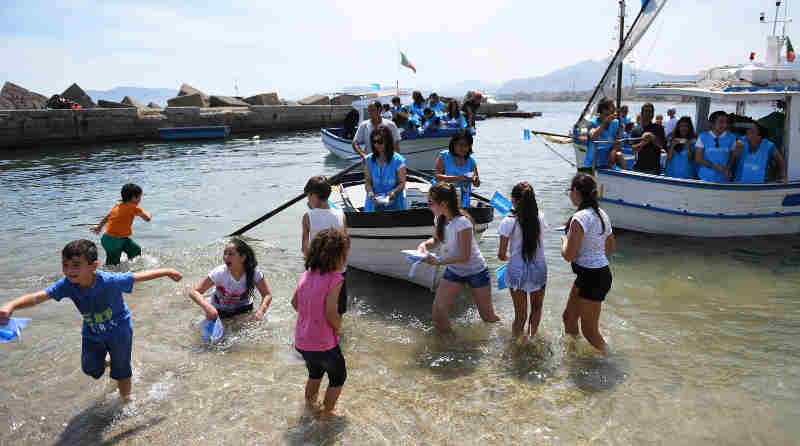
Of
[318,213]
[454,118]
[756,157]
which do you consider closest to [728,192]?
[756,157]

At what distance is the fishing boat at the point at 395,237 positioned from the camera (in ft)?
21.7

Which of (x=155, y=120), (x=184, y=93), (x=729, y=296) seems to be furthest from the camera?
(x=184, y=93)

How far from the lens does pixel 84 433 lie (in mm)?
4203

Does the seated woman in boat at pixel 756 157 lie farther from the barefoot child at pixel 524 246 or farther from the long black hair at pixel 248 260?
the long black hair at pixel 248 260

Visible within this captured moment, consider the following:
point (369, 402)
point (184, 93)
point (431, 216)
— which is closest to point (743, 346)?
point (431, 216)

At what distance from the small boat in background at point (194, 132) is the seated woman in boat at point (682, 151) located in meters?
28.5

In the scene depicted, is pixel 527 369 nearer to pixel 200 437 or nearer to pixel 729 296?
pixel 200 437

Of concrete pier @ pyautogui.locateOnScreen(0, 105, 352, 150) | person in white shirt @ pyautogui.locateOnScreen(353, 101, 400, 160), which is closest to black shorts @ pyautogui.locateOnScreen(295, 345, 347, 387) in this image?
person in white shirt @ pyautogui.locateOnScreen(353, 101, 400, 160)

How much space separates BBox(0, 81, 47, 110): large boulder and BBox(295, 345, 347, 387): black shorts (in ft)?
131

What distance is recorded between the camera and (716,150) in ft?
28.8

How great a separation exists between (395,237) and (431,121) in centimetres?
1183

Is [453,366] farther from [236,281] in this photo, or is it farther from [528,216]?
[236,281]

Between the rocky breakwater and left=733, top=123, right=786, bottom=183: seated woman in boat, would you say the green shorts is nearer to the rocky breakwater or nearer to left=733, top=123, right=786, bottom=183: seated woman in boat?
left=733, top=123, right=786, bottom=183: seated woman in boat

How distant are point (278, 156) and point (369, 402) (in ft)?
70.2
